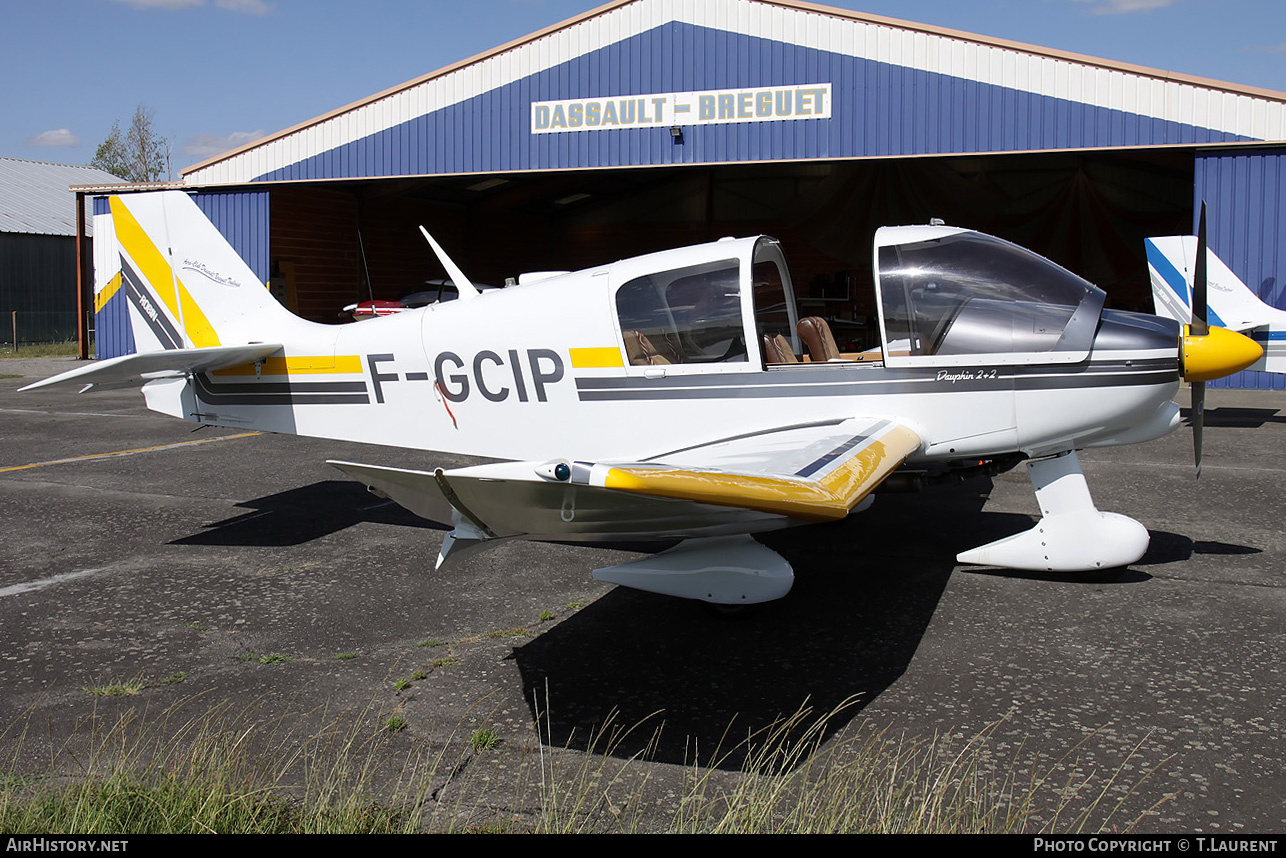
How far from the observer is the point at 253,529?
720cm

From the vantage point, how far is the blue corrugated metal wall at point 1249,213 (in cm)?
1545

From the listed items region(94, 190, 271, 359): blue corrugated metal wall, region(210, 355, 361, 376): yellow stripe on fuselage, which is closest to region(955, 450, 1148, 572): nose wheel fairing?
region(210, 355, 361, 376): yellow stripe on fuselage

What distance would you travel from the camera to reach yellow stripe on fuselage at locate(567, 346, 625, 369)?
19.4 feet

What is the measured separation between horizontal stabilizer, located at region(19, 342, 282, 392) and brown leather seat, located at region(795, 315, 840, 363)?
3.86m

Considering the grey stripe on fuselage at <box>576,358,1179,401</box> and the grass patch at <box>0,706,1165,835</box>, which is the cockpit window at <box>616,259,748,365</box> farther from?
the grass patch at <box>0,706,1165,835</box>

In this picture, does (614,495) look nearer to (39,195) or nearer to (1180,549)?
(1180,549)

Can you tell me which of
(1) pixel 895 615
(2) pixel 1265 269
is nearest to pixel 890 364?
(1) pixel 895 615

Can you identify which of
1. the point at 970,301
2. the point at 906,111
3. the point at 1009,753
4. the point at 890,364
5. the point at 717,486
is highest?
the point at 906,111

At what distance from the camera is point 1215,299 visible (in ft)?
41.2

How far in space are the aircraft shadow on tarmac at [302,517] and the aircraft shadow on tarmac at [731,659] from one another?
2702 mm

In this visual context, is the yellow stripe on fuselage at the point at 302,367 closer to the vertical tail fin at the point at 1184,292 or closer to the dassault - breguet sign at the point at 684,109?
the vertical tail fin at the point at 1184,292

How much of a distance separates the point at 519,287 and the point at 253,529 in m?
2.82
